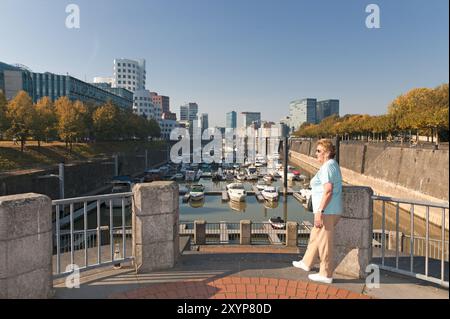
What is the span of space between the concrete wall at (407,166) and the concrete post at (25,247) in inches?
956

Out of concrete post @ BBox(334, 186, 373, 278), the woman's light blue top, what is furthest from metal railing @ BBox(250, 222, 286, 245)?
the woman's light blue top

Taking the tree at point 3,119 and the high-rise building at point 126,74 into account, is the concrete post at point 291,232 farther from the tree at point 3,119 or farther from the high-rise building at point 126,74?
the high-rise building at point 126,74

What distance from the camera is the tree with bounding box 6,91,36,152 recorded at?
37.5 m

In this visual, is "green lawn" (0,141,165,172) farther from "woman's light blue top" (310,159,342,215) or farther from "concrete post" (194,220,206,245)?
"woman's light blue top" (310,159,342,215)

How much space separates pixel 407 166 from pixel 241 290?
4074cm

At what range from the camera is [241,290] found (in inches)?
192

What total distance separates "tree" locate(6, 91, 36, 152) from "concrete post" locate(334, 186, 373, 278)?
40.8 metres

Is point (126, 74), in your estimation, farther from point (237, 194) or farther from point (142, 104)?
point (237, 194)

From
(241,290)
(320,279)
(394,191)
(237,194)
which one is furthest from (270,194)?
(241,290)

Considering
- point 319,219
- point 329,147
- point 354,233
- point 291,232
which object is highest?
point 329,147
